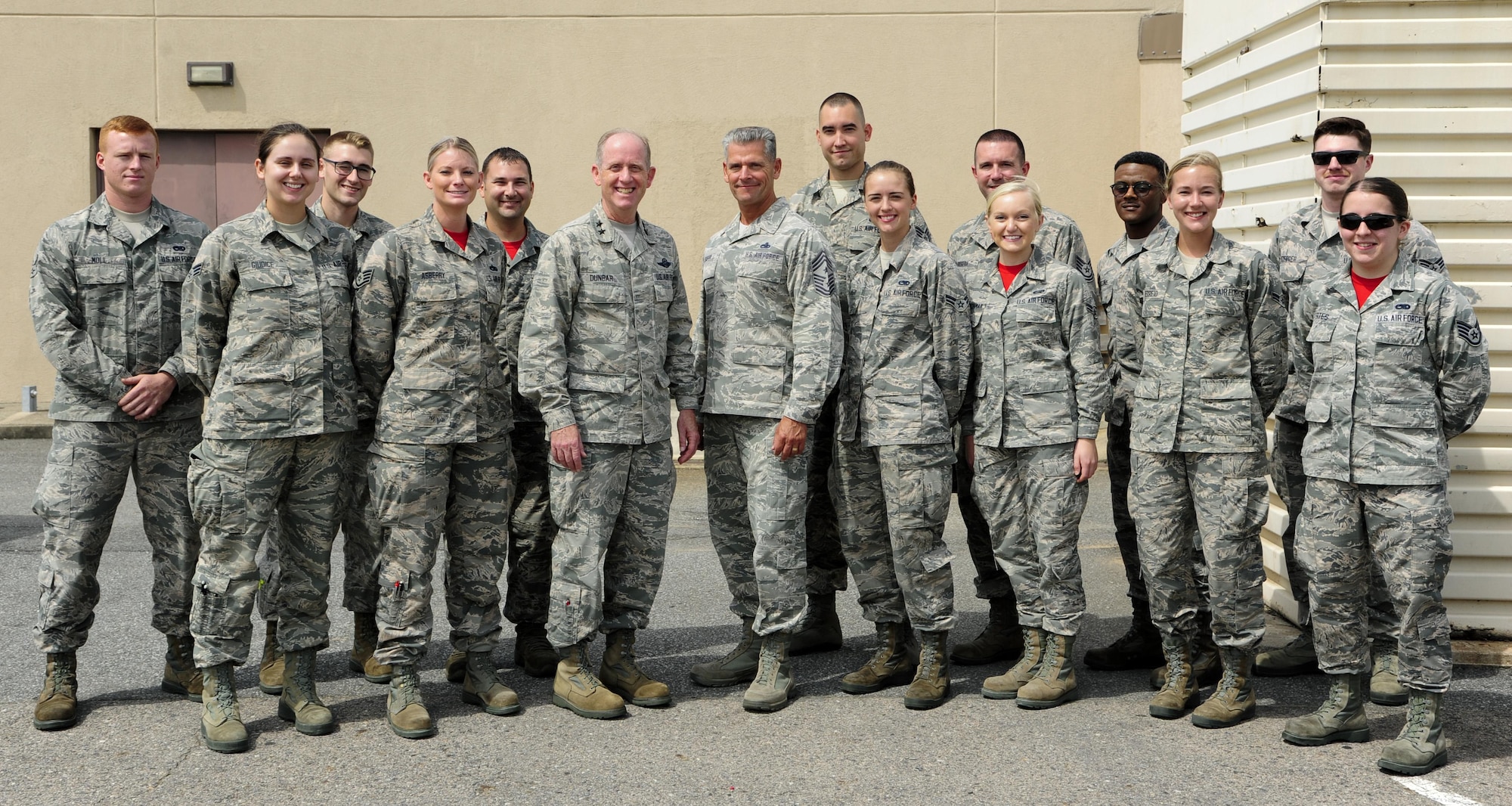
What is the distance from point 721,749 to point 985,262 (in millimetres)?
2238

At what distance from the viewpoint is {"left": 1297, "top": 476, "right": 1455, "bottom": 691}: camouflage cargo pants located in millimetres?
4336

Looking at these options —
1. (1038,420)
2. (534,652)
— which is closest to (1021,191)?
(1038,420)

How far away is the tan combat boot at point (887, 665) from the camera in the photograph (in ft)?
17.0

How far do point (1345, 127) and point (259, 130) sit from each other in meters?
10.5

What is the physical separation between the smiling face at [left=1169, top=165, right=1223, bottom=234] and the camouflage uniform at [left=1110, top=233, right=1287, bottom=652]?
4.5 inches

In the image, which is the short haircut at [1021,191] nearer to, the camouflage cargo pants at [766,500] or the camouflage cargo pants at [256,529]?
the camouflage cargo pants at [766,500]

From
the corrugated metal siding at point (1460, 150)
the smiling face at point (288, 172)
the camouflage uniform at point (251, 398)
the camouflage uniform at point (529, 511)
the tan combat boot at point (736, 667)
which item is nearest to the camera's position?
the camouflage uniform at point (251, 398)

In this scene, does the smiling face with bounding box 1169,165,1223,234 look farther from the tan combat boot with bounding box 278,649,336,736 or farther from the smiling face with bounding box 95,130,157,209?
the smiling face with bounding box 95,130,157,209

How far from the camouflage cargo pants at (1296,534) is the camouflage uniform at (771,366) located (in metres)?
1.82

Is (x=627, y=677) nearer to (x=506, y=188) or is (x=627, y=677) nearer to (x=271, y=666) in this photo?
(x=271, y=666)

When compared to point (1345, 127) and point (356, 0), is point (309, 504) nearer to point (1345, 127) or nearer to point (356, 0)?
point (1345, 127)

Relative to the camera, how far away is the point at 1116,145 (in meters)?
12.3

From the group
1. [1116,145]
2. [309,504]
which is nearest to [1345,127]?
[309,504]

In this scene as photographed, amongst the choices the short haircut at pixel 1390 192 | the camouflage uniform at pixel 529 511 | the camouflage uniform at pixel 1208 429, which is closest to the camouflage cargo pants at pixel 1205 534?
the camouflage uniform at pixel 1208 429
